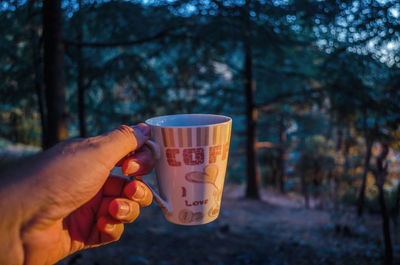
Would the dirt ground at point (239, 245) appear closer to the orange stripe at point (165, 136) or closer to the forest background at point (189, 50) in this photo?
the forest background at point (189, 50)

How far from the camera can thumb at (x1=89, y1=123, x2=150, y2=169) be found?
1.35 m

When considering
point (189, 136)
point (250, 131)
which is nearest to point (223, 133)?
point (189, 136)

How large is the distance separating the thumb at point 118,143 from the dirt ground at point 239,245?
7.75 feet

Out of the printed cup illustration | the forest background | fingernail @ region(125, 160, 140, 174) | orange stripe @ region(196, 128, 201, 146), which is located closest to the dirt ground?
the forest background

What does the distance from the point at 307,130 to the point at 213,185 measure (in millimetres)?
10987

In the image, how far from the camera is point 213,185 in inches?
51.9

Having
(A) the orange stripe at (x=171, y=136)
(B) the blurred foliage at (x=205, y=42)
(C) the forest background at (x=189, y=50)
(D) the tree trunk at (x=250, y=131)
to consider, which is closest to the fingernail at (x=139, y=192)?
(A) the orange stripe at (x=171, y=136)

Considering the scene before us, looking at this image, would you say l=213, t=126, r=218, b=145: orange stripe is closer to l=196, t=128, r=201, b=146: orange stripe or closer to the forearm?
l=196, t=128, r=201, b=146: orange stripe

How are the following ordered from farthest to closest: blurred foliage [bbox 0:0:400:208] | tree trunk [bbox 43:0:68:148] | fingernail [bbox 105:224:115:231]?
tree trunk [bbox 43:0:68:148]
blurred foliage [bbox 0:0:400:208]
fingernail [bbox 105:224:115:231]

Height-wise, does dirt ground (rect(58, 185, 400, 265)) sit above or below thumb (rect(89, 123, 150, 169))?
below

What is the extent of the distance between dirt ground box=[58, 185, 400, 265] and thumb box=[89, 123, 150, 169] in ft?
7.75

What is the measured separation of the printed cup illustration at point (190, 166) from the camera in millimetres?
1205

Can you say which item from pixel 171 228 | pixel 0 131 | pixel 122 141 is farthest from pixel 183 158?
pixel 0 131

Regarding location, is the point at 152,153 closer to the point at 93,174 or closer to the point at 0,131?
the point at 93,174
